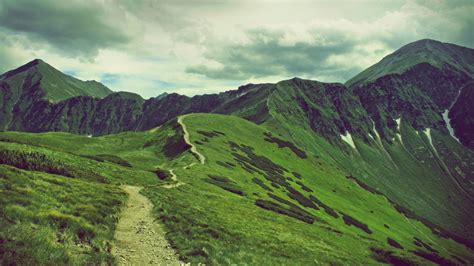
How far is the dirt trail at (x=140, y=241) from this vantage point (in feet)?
59.9

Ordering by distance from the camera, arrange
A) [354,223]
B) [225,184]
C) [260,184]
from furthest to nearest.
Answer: [354,223] < [260,184] < [225,184]

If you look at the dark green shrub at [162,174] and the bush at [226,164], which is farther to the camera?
the bush at [226,164]

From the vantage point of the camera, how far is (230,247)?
23734 millimetres

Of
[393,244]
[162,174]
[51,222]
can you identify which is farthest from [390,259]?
[393,244]

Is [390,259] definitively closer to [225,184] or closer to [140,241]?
[225,184]

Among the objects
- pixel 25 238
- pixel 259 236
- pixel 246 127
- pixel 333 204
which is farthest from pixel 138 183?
pixel 246 127

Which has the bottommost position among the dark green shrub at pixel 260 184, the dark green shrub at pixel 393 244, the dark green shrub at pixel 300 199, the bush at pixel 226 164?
the dark green shrub at pixel 393 244

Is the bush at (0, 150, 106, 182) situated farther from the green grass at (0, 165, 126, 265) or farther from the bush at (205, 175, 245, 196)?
the bush at (205, 175, 245, 196)

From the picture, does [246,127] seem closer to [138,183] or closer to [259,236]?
[138,183]

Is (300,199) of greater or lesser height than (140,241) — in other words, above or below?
below

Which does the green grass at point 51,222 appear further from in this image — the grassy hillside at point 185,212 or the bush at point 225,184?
the bush at point 225,184

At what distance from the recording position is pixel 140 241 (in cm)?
2086

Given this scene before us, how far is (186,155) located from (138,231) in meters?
51.6

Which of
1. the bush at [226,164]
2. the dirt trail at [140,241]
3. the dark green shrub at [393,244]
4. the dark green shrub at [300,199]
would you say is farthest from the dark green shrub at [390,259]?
the dark green shrub at [393,244]
